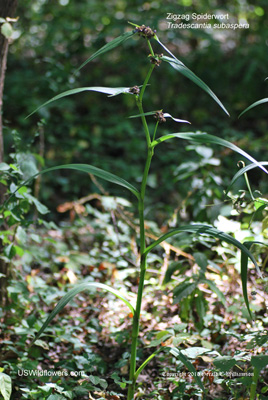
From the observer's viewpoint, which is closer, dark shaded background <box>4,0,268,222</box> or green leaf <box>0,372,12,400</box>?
green leaf <box>0,372,12,400</box>

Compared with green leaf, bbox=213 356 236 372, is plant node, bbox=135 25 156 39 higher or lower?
higher

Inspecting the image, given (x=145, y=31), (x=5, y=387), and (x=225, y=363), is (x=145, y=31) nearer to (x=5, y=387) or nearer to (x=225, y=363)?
(x=225, y=363)

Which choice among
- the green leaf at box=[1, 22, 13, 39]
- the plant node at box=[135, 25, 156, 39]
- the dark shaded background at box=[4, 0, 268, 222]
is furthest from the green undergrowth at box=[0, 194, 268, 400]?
the dark shaded background at box=[4, 0, 268, 222]

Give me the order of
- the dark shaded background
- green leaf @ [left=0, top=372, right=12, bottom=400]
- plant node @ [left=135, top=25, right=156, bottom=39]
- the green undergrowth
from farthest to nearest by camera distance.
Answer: the dark shaded background → the green undergrowth → green leaf @ [left=0, top=372, right=12, bottom=400] → plant node @ [left=135, top=25, right=156, bottom=39]

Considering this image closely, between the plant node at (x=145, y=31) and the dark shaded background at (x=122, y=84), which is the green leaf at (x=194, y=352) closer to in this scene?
the plant node at (x=145, y=31)

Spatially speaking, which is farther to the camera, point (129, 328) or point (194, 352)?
point (129, 328)

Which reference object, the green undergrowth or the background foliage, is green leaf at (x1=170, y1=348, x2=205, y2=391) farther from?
the background foliage

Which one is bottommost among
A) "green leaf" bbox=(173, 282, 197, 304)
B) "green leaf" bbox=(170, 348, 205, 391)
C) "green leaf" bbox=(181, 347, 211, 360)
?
"green leaf" bbox=(170, 348, 205, 391)

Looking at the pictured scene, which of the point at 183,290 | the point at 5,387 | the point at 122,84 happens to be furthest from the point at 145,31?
the point at 122,84

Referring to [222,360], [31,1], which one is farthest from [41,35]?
[222,360]

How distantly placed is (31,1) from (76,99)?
1.30 metres

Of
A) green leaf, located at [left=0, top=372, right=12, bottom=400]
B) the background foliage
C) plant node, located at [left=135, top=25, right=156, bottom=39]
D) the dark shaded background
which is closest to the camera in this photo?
plant node, located at [left=135, top=25, right=156, bottom=39]

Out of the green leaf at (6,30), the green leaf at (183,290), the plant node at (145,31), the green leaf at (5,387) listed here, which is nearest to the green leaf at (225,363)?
the green leaf at (183,290)

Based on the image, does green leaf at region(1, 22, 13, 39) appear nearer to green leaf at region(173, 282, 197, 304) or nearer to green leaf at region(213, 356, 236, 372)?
green leaf at region(173, 282, 197, 304)
